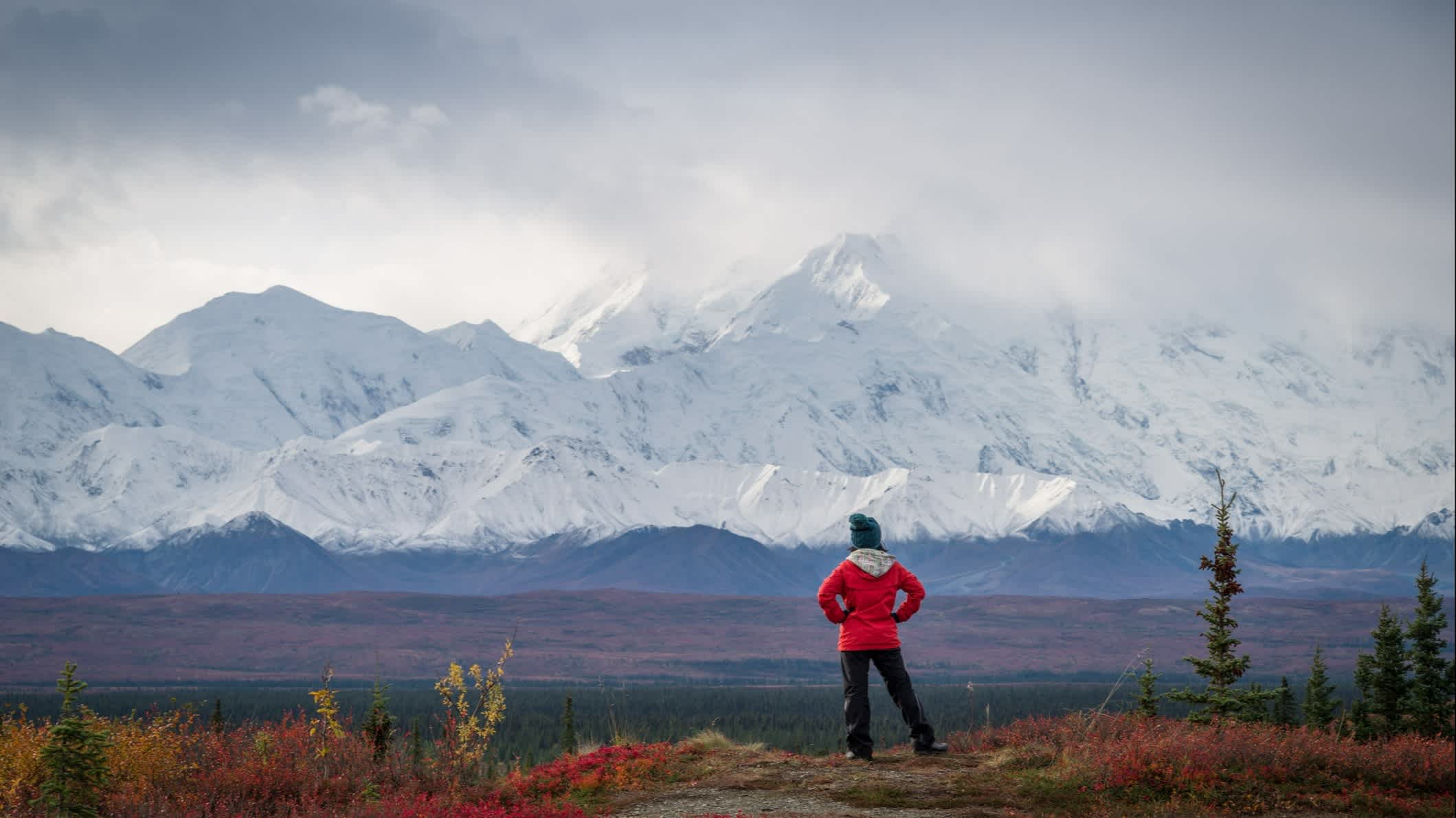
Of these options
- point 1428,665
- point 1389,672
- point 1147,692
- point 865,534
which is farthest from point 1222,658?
point 1389,672

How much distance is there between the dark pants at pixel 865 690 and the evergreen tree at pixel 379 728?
6.39 metres

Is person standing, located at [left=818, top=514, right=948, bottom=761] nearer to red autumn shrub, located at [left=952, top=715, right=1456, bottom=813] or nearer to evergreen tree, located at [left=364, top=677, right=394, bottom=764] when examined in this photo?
red autumn shrub, located at [left=952, top=715, right=1456, bottom=813]

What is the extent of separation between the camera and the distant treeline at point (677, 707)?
97375 millimetres

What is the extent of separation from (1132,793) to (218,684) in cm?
19124

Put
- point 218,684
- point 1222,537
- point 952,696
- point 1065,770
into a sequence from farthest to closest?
point 218,684
point 952,696
point 1222,537
point 1065,770

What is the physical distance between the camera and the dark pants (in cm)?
1956

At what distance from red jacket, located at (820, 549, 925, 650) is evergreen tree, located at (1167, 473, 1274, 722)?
27.4ft

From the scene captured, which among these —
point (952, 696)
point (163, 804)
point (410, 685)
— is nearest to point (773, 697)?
point (952, 696)

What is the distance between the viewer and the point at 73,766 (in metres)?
16.5

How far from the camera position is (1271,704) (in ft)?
262

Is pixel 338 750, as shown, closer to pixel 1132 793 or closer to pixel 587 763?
pixel 587 763

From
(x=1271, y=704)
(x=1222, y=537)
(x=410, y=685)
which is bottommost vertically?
(x=410, y=685)

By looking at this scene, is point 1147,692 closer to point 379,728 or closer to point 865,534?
point 865,534

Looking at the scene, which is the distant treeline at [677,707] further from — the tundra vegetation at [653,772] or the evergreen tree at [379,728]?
the tundra vegetation at [653,772]
